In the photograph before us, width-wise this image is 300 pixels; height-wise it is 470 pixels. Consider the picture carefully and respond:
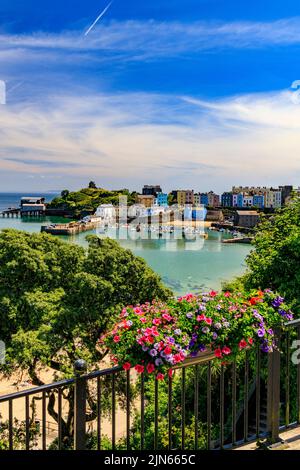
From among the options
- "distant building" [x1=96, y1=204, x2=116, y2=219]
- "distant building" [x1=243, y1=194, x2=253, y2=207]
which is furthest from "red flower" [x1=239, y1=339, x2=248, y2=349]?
"distant building" [x1=243, y1=194, x2=253, y2=207]

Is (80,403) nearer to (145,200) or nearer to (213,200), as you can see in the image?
(145,200)

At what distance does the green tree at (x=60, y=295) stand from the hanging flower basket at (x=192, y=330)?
6674mm

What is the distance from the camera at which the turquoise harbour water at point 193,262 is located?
101 ft

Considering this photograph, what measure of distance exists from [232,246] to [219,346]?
5512 cm

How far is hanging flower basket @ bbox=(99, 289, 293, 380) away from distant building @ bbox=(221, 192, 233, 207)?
106804 mm

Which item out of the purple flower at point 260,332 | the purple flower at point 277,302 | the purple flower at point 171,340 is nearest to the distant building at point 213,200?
the purple flower at point 277,302

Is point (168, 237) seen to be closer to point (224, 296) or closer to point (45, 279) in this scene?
point (45, 279)

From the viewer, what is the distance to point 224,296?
2932mm

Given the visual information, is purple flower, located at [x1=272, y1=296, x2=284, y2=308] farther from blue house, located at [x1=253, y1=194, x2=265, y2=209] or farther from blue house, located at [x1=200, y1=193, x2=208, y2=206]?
blue house, located at [x1=200, y1=193, x2=208, y2=206]

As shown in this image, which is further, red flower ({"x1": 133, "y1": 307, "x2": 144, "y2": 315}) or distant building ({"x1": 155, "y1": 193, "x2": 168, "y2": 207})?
distant building ({"x1": 155, "y1": 193, "x2": 168, "y2": 207})

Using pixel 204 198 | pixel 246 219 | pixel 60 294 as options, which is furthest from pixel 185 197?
pixel 60 294

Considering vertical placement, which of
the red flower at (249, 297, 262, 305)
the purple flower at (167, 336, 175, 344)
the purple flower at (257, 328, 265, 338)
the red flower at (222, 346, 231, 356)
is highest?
the red flower at (249, 297, 262, 305)

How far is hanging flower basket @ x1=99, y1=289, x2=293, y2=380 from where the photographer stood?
2438 mm
